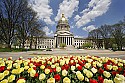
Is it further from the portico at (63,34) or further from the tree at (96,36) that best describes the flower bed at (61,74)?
the portico at (63,34)

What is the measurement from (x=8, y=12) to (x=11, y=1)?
270cm

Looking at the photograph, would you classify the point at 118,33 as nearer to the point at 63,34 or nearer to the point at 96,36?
the point at 96,36

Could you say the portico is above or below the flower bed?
above

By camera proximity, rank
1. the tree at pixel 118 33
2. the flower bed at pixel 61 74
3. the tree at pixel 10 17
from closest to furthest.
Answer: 1. the flower bed at pixel 61 74
2. the tree at pixel 10 17
3. the tree at pixel 118 33

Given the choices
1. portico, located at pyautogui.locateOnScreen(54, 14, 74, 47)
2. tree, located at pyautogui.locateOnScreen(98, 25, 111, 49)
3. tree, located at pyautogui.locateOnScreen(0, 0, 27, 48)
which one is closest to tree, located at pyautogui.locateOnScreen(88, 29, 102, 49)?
tree, located at pyautogui.locateOnScreen(98, 25, 111, 49)

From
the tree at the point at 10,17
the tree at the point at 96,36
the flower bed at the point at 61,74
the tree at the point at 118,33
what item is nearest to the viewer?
the flower bed at the point at 61,74

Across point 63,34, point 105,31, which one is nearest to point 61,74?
point 105,31

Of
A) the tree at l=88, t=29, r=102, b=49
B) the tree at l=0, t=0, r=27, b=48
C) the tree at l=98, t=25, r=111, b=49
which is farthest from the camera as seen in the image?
the tree at l=88, t=29, r=102, b=49

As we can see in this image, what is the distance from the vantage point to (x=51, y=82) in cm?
253

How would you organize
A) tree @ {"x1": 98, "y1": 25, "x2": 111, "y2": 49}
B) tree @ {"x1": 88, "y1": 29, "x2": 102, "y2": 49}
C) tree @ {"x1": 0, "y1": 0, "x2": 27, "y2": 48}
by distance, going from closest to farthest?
tree @ {"x1": 0, "y1": 0, "x2": 27, "y2": 48} → tree @ {"x1": 98, "y1": 25, "x2": 111, "y2": 49} → tree @ {"x1": 88, "y1": 29, "x2": 102, "y2": 49}

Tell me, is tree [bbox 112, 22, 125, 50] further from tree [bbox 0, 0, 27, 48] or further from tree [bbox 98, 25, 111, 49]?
tree [bbox 0, 0, 27, 48]

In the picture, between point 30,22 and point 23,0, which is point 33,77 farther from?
point 30,22

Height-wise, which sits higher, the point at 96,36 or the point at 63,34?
the point at 63,34

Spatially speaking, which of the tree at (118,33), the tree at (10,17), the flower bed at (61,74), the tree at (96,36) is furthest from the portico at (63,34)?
the flower bed at (61,74)
